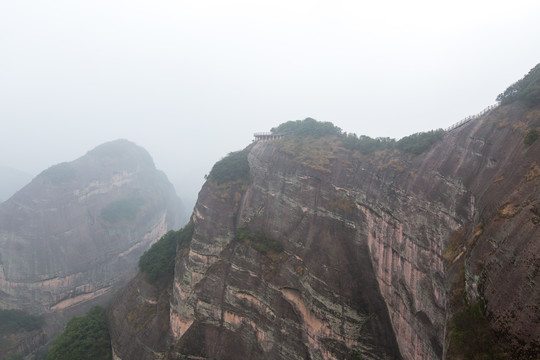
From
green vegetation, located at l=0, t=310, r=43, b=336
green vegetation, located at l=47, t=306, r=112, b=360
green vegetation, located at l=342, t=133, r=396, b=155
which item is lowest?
green vegetation, located at l=0, t=310, r=43, b=336

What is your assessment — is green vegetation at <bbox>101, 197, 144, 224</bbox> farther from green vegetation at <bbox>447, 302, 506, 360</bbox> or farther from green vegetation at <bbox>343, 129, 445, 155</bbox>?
green vegetation at <bbox>447, 302, 506, 360</bbox>

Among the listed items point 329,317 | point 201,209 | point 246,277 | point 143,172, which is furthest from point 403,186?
point 143,172

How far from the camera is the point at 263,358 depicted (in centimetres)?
2527

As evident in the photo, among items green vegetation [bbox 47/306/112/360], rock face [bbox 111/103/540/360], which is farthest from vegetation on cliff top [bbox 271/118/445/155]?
green vegetation [bbox 47/306/112/360]

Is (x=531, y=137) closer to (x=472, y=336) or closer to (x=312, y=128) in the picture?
(x=472, y=336)

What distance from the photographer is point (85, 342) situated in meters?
32.7

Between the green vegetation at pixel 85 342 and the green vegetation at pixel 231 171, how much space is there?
992 inches

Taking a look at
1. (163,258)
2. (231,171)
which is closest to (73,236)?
(163,258)

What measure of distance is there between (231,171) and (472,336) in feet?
110

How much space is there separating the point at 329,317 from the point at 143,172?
101580mm

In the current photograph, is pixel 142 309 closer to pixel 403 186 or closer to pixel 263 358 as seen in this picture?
pixel 263 358

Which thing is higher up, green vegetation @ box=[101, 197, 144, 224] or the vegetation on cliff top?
the vegetation on cliff top

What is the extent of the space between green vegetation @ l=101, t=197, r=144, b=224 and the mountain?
3876 inches

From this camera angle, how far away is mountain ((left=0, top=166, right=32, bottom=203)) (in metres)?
142
